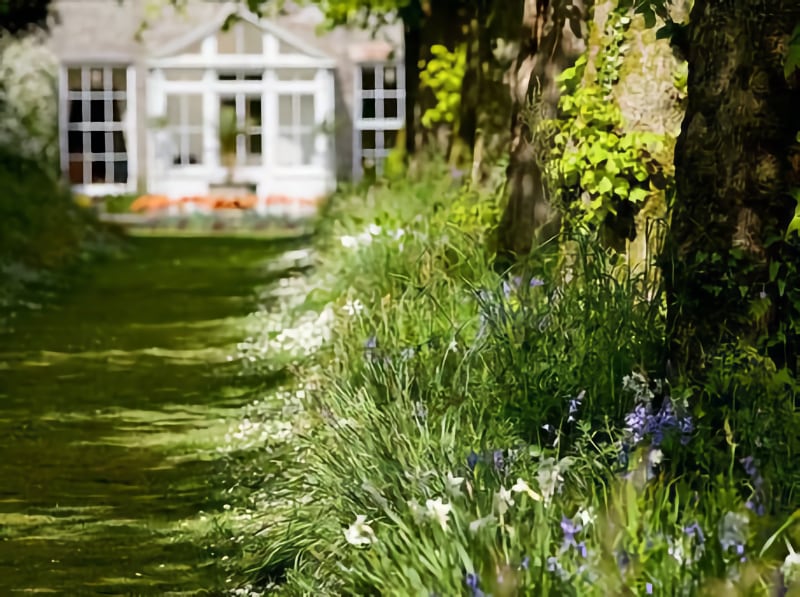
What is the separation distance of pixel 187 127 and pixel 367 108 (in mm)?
3693

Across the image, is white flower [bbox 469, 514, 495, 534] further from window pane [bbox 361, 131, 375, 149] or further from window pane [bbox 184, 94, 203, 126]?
Answer: window pane [bbox 184, 94, 203, 126]

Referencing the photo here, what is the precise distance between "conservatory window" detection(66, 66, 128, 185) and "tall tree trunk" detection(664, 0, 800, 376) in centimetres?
2763

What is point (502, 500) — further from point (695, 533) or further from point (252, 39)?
point (252, 39)

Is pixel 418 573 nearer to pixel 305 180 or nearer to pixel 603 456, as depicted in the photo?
pixel 603 456

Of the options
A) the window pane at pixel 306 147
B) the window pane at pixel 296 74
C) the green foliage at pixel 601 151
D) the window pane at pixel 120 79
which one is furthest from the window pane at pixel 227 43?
the green foliage at pixel 601 151

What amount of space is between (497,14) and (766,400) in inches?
351


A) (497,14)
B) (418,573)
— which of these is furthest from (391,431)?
(497,14)

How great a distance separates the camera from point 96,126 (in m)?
32.6

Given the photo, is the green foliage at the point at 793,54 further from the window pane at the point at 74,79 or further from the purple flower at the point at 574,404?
the window pane at the point at 74,79

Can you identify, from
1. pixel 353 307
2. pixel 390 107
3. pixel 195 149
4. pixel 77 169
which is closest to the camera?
pixel 353 307

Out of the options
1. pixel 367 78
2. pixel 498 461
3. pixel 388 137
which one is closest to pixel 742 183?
pixel 498 461

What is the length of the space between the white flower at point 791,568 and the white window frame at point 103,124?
2929 centimetres

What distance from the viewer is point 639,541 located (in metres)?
4.18

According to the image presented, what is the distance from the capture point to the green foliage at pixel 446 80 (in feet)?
51.2
